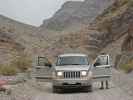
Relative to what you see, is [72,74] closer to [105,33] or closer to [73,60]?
[73,60]

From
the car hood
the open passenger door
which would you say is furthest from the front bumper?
the open passenger door

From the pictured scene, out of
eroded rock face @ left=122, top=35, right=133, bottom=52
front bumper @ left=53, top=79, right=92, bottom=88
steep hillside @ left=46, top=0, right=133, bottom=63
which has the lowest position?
front bumper @ left=53, top=79, right=92, bottom=88

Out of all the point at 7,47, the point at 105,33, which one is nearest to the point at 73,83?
the point at 7,47

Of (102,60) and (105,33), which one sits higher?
(105,33)

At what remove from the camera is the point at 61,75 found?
21.9 metres

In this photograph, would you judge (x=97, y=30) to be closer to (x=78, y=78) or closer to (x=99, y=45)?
(x=99, y=45)

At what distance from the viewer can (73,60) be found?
24.0 meters

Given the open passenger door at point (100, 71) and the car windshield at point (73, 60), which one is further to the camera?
the car windshield at point (73, 60)

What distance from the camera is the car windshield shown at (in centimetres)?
2375

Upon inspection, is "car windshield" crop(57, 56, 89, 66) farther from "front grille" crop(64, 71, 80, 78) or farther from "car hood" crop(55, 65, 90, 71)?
"front grille" crop(64, 71, 80, 78)

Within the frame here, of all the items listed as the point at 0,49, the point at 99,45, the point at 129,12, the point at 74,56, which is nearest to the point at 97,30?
the point at 99,45

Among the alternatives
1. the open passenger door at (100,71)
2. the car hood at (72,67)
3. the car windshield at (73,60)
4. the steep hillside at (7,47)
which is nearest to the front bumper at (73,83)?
the car hood at (72,67)

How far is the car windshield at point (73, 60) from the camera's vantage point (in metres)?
23.7

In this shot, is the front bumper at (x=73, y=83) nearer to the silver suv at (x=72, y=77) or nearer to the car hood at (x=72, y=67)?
the silver suv at (x=72, y=77)
